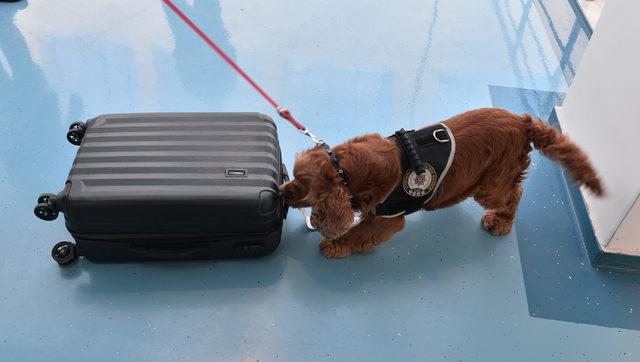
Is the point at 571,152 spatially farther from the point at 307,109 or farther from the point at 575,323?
the point at 307,109

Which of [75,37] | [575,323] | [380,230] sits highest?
[75,37]

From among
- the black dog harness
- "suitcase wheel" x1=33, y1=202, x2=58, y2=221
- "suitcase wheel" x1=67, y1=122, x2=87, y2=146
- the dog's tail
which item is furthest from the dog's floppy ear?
"suitcase wheel" x1=67, y1=122, x2=87, y2=146

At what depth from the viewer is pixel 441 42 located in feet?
12.2

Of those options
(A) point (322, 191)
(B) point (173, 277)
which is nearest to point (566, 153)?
(A) point (322, 191)

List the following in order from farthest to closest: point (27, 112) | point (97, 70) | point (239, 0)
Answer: point (239, 0) < point (97, 70) < point (27, 112)

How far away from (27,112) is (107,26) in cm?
104

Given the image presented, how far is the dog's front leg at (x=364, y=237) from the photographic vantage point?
2.31 m

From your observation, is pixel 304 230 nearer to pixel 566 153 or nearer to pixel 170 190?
pixel 170 190

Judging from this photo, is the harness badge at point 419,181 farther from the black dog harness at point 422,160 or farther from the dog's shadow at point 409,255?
the dog's shadow at point 409,255

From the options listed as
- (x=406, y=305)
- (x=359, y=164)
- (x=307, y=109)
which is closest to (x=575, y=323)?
(x=406, y=305)

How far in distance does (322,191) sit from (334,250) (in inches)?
21.8

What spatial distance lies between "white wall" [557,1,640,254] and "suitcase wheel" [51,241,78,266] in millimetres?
2599

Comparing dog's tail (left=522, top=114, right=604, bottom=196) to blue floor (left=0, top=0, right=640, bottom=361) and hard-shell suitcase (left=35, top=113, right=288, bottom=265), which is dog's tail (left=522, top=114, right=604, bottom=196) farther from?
hard-shell suitcase (left=35, top=113, right=288, bottom=265)

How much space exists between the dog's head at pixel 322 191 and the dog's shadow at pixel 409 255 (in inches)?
15.0
